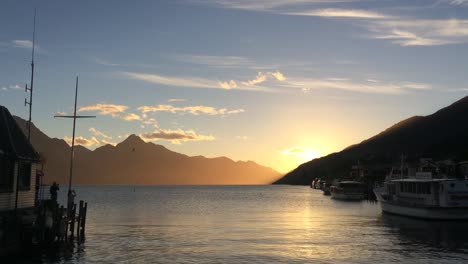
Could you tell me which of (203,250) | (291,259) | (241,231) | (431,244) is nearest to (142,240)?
(203,250)

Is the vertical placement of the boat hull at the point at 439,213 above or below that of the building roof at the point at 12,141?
below

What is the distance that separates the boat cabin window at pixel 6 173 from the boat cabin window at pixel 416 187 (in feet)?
148

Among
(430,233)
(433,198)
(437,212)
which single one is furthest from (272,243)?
(433,198)

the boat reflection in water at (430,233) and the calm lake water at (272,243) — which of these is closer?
the calm lake water at (272,243)

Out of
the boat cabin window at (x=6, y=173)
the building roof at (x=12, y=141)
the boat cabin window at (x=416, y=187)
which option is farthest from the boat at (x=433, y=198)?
the boat cabin window at (x=6, y=173)

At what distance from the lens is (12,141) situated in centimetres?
3444

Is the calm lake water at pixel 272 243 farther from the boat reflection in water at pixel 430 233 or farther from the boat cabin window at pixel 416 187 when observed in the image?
the boat cabin window at pixel 416 187

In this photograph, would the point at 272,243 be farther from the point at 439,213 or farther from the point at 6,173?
the point at 439,213

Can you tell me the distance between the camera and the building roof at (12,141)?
33138 mm

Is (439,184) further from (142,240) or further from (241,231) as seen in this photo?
(142,240)

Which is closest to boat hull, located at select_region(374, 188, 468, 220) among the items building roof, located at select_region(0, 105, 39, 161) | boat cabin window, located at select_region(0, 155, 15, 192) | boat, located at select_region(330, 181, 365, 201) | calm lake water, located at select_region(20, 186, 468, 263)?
calm lake water, located at select_region(20, 186, 468, 263)

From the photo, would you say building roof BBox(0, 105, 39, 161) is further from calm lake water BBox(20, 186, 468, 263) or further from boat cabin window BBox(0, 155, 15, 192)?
calm lake water BBox(20, 186, 468, 263)

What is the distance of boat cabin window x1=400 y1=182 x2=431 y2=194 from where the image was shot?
6031cm

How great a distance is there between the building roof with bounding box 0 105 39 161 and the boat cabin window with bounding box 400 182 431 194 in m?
43.2
